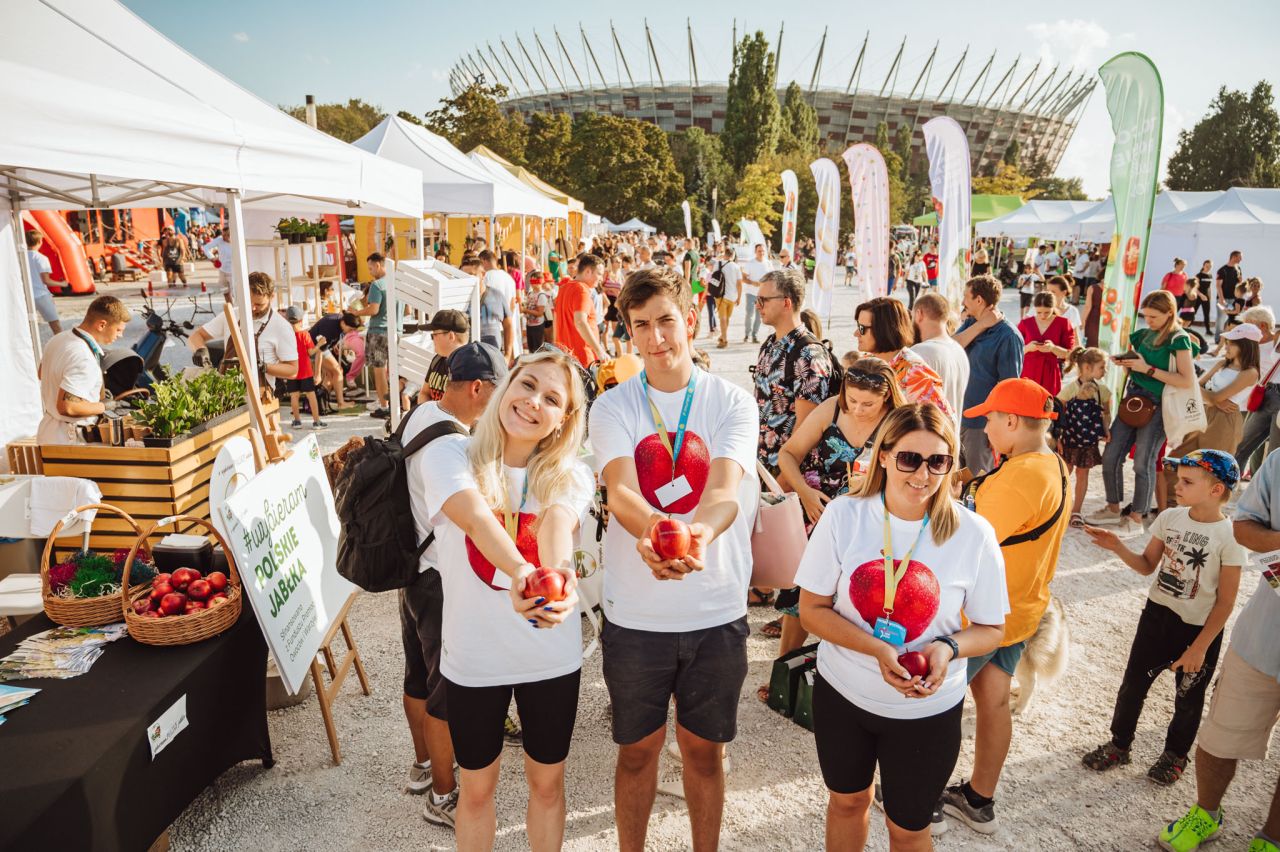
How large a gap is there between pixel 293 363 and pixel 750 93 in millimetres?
66716

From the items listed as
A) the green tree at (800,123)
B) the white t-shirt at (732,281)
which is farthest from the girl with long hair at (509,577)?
the green tree at (800,123)

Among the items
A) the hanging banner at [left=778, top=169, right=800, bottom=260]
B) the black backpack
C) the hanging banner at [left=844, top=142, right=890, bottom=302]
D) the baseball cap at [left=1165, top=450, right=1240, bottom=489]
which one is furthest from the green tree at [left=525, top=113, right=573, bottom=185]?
the baseball cap at [left=1165, top=450, right=1240, bottom=489]

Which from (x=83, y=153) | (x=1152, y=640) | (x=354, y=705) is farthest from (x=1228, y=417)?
(x=83, y=153)

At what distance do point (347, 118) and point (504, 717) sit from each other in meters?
75.6

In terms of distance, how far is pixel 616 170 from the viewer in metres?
51.9

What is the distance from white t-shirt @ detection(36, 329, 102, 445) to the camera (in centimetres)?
427

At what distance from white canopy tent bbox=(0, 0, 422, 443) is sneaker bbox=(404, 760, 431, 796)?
229 centimetres

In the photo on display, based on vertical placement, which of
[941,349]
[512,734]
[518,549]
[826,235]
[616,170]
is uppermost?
[616,170]

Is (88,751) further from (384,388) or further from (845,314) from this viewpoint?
(845,314)

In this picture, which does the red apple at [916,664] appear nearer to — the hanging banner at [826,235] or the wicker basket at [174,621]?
the wicker basket at [174,621]

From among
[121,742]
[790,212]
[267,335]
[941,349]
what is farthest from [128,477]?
[790,212]

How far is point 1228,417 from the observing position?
5.61m

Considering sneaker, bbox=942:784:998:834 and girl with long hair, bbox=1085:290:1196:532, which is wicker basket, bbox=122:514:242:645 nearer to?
sneaker, bbox=942:784:998:834

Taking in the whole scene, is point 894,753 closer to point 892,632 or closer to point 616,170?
point 892,632
